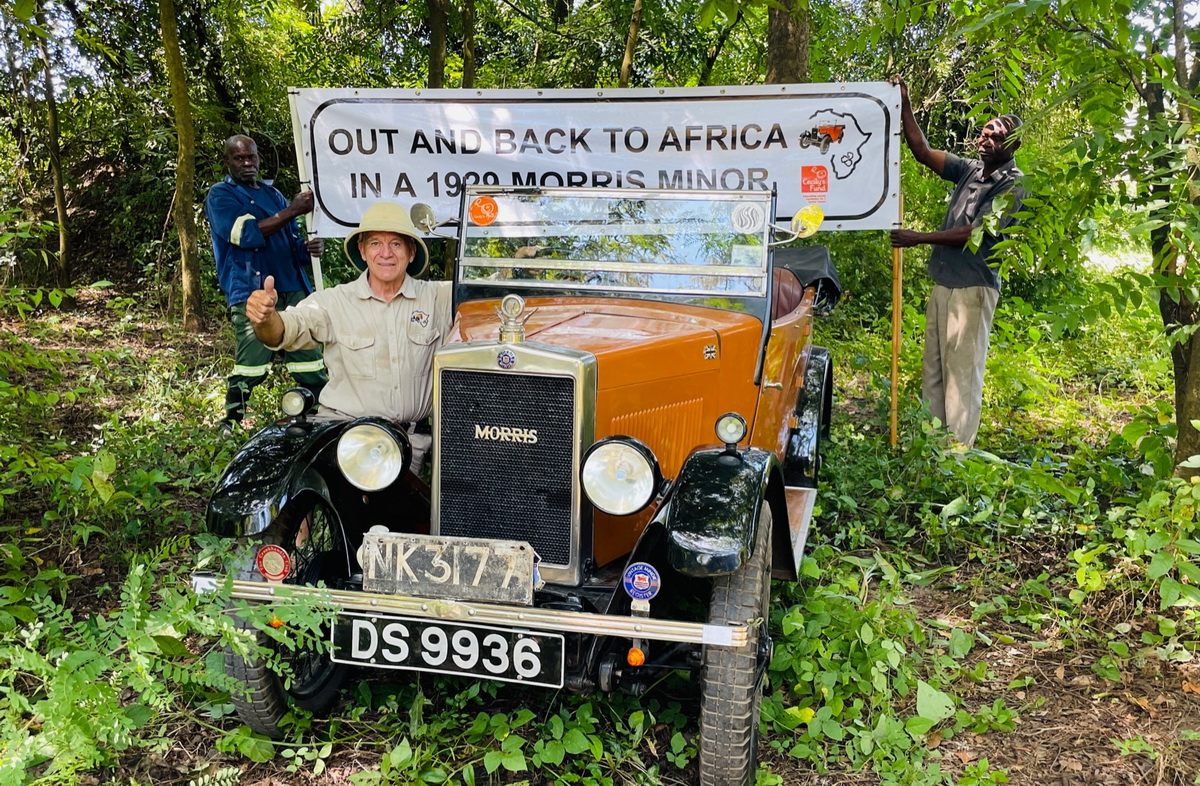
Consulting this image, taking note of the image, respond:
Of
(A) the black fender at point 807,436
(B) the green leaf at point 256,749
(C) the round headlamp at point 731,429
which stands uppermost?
(C) the round headlamp at point 731,429

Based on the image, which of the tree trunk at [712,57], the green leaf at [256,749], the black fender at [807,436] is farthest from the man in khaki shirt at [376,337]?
the tree trunk at [712,57]

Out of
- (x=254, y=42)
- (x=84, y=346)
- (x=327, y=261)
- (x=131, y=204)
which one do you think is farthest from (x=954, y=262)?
(x=131, y=204)

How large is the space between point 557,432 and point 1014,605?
7.84 ft

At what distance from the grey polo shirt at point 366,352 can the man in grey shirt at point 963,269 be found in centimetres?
309

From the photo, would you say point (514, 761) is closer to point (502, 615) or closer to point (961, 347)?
point (502, 615)

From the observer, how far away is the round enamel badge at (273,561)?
3025mm

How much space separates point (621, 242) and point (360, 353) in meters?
1.19

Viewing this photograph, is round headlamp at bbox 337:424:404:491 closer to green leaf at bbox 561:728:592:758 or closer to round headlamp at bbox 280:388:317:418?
round headlamp at bbox 280:388:317:418

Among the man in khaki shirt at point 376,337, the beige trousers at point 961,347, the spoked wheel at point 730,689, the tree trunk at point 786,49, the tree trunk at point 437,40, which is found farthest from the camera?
the tree trunk at point 437,40

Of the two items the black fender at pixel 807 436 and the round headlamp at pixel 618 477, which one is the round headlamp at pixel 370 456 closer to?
the round headlamp at pixel 618 477

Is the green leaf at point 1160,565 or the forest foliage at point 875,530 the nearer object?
the forest foliage at point 875,530

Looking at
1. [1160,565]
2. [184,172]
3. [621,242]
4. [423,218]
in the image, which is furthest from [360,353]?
[184,172]

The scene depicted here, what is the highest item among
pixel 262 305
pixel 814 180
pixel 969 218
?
pixel 814 180

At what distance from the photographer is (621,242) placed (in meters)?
3.96
